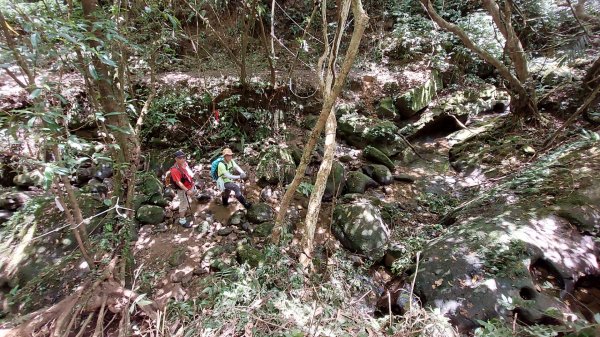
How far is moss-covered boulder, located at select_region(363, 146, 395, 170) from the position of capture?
793cm

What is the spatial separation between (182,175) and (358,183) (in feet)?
13.2

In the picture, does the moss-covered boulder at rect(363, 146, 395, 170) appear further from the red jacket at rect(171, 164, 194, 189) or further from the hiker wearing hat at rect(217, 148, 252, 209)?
the red jacket at rect(171, 164, 194, 189)

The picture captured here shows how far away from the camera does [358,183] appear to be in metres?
7.21

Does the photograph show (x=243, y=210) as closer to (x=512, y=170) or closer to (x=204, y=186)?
(x=204, y=186)

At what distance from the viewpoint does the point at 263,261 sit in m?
4.47

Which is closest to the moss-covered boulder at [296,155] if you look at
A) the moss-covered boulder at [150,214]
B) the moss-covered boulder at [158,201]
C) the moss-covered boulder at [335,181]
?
the moss-covered boulder at [335,181]

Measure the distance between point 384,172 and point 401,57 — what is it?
547 cm

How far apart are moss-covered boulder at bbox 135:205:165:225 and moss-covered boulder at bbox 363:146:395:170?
537cm

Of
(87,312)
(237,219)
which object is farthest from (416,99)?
(87,312)

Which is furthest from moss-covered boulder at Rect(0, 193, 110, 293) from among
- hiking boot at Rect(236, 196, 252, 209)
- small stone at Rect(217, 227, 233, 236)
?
hiking boot at Rect(236, 196, 252, 209)

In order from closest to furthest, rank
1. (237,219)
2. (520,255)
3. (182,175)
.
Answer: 1. (520,255)
2. (182,175)
3. (237,219)

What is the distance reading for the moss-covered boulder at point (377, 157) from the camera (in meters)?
7.93

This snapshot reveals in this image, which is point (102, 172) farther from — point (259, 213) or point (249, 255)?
point (249, 255)

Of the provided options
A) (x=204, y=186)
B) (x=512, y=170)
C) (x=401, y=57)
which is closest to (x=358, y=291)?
(x=204, y=186)
